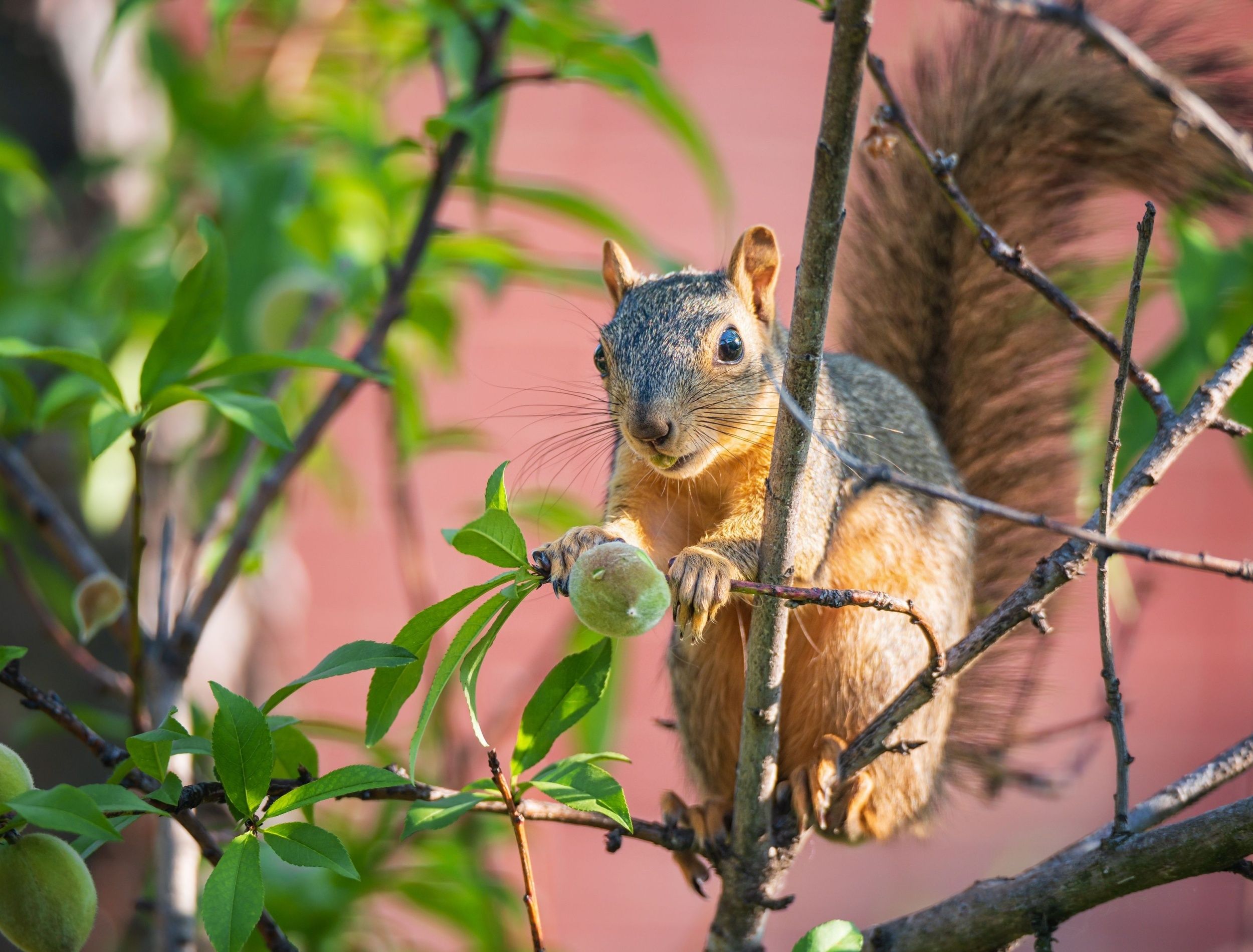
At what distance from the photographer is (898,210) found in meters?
1.41

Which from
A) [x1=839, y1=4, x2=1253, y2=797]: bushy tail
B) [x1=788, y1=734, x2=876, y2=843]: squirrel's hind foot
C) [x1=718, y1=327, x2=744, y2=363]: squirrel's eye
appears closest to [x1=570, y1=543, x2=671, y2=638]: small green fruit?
[x1=788, y1=734, x2=876, y2=843]: squirrel's hind foot

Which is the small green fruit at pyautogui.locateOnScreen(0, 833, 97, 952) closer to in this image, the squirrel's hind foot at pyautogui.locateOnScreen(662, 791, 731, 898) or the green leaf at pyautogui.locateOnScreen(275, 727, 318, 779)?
the green leaf at pyautogui.locateOnScreen(275, 727, 318, 779)

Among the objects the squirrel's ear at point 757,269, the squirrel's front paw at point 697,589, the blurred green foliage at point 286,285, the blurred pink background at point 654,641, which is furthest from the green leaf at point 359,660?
the blurred pink background at point 654,641

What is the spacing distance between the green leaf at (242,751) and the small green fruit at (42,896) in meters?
0.09

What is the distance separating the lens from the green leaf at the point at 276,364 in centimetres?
90

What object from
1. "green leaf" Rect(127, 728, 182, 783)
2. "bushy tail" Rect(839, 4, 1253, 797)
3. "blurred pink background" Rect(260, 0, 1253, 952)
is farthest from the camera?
"blurred pink background" Rect(260, 0, 1253, 952)

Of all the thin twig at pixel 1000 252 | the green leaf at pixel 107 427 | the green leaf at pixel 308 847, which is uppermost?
the thin twig at pixel 1000 252

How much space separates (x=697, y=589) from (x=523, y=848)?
224 millimetres

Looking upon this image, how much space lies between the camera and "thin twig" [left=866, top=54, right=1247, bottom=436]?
2.30 feet

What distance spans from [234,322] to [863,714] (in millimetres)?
987

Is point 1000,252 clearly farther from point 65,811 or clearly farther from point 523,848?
point 65,811

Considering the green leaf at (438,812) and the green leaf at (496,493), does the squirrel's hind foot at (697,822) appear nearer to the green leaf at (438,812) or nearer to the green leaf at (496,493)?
the green leaf at (438,812)

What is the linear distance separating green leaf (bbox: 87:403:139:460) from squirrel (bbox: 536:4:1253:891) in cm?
32

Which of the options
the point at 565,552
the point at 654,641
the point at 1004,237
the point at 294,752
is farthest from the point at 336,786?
the point at 654,641
